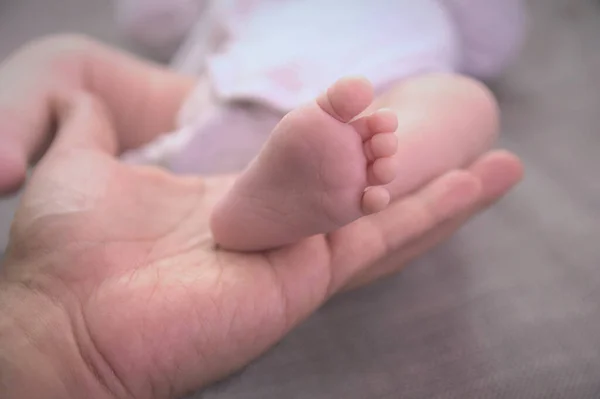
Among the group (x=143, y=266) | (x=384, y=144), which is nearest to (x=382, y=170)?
(x=384, y=144)

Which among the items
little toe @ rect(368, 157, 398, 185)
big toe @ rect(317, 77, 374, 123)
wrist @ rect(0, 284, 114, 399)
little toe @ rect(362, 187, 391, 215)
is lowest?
wrist @ rect(0, 284, 114, 399)

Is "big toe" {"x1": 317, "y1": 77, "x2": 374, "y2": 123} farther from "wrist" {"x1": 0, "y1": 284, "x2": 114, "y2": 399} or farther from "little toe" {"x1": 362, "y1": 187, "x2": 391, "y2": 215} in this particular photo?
"wrist" {"x1": 0, "y1": 284, "x2": 114, "y2": 399}

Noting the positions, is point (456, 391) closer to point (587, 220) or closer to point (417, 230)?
point (417, 230)

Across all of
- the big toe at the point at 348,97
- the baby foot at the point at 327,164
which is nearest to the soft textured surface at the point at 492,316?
the baby foot at the point at 327,164

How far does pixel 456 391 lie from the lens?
547 mm

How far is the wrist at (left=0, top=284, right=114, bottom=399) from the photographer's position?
0.43 meters

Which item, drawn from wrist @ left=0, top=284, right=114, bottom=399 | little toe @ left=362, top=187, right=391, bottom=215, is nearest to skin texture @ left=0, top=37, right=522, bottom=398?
wrist @ left=0, top=284, right=114, bottom=399

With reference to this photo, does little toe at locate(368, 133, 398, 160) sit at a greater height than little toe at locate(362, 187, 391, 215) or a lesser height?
greater

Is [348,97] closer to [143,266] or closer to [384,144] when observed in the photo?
[384,144]

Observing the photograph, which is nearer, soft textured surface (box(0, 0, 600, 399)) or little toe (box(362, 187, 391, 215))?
little toe (box(362, 187, 391, 215))

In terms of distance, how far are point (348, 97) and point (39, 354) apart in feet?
1.07

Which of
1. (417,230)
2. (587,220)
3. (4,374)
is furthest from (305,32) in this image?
(4,374)

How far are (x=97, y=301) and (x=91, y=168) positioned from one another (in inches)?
6.4

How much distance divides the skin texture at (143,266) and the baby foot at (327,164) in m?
0.07
